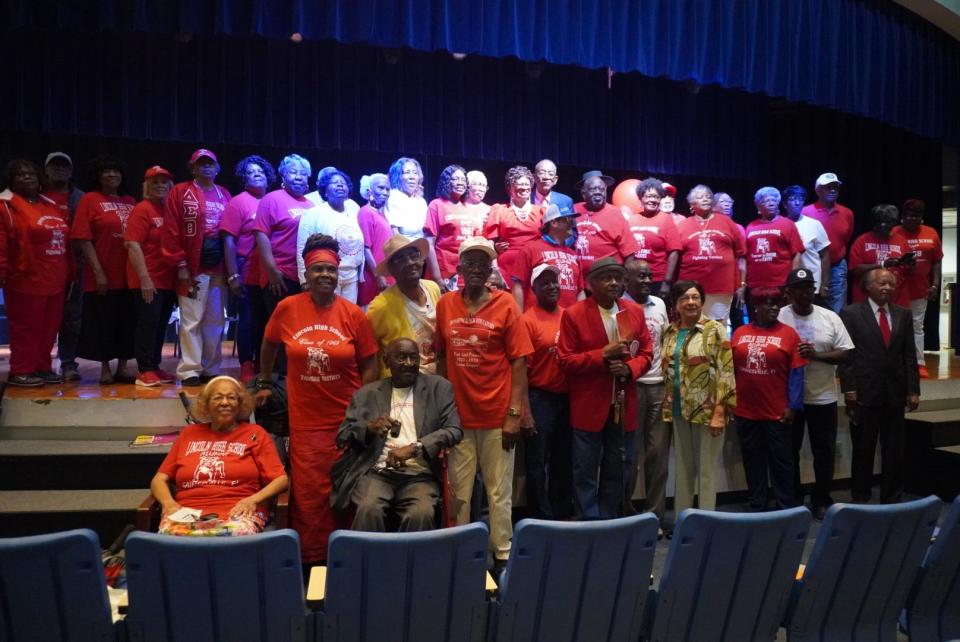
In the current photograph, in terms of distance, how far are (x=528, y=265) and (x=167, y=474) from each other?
2.71m

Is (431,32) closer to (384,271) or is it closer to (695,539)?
(384,271)

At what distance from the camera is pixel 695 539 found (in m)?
2.43

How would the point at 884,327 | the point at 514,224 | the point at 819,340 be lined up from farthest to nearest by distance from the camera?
1. the point at 514,224
2. the point at 884,327
3. the point at 819,340


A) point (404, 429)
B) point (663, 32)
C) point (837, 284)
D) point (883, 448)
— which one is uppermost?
point (663, 32)

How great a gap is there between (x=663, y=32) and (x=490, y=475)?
16.2 feet

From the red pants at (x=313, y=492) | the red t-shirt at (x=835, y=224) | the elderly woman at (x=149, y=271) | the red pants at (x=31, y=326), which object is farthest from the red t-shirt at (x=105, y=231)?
the red t-shirt at (x=835, y=224)

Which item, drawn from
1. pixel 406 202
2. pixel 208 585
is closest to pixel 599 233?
pixel 406 202

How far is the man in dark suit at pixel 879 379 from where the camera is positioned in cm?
525

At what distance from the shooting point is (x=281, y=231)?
542cm

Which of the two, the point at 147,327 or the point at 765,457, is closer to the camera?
the point at 765,457

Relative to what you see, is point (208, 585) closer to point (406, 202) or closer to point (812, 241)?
point (406, 202)

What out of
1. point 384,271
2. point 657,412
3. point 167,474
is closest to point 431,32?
point 384,271

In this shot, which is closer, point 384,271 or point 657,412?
point 384,271

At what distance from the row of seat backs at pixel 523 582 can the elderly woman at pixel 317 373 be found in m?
1.67
